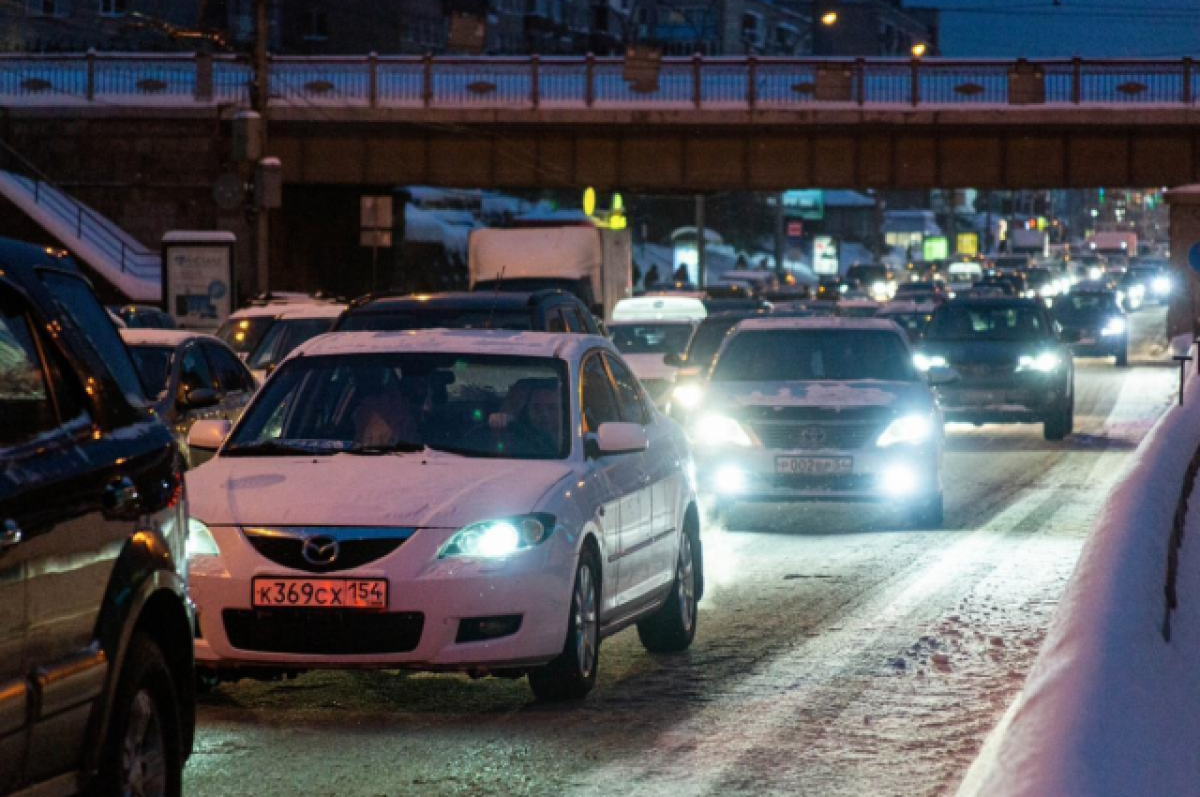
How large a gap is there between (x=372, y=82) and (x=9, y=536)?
4933 cm

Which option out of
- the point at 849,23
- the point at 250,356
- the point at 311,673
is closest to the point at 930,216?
the point at 849,23

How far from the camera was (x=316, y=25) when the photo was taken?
89.6m

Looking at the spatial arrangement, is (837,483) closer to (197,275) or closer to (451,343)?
(451,343)

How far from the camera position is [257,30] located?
123ft

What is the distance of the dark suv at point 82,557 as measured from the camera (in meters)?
5.48

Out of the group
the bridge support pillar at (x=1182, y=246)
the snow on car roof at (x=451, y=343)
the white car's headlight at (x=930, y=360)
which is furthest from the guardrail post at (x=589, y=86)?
the snow on car roof at (x=451, y=343)

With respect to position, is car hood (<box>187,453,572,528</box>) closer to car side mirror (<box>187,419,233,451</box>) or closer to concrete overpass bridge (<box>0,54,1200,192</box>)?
car side mirror (<box>187,419,233,451</box>)

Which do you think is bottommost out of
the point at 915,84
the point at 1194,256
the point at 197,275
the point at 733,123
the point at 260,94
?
the point at 197,275

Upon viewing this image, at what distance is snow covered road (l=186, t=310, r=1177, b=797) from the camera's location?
26.9 feet

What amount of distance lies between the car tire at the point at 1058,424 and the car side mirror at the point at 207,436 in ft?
61.3

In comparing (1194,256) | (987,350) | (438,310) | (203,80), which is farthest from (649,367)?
(203,80)

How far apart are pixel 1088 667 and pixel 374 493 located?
4863 mm

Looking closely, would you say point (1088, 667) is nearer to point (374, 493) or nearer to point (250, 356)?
point (374, 493)

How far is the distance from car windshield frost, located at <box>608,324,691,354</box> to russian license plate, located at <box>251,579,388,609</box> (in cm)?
1993
